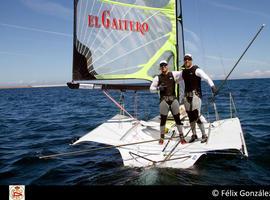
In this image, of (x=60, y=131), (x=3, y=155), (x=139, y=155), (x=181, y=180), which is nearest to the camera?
(x=181, y=180)

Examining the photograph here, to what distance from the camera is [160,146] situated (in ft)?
21.8

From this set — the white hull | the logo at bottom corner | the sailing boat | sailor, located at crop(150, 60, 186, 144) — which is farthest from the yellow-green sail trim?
the logo at bottom corner

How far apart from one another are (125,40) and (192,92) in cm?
328

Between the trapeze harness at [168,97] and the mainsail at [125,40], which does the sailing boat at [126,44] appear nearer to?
the mainsail at [125,40]

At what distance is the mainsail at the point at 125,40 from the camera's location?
29.3 feet

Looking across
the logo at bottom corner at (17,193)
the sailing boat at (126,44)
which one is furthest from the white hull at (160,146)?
the logo at bottom corner at (17,193)

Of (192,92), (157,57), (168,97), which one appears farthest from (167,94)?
(157,57)

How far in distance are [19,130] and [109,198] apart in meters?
11.7

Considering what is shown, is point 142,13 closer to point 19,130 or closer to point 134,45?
point 134,45

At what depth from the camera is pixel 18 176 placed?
22.2 ft

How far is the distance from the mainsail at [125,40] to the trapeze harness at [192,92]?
234 centimetres

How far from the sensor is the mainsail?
352 inches

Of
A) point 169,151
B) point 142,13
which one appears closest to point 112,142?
point 169,151

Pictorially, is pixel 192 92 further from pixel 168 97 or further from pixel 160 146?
pixel 160 146
